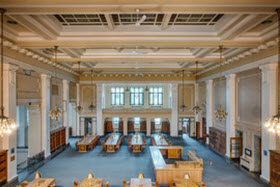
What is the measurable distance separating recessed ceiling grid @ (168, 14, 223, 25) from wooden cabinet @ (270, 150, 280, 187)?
586cm

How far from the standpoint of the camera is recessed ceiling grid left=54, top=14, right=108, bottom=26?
6414mm

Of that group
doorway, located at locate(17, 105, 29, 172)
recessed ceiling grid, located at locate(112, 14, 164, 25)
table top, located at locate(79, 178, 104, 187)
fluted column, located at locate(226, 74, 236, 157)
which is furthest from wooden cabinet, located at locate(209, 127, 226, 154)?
doorway, located at locate(17, 105, 29, 172)

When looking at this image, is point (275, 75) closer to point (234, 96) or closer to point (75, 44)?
point (234, 96)

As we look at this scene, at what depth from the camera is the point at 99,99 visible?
19422 millimetres

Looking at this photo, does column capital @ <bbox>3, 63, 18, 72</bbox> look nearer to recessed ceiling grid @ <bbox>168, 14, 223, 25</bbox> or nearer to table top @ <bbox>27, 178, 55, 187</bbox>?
table top @ <bbox>27, 178, 55, 187</bbox>

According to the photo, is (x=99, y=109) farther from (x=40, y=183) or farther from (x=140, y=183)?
(x=140, y=183)

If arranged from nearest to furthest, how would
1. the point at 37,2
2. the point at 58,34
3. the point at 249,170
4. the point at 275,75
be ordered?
the point at 37,2, the point at 58,34, the point at 275,75, the point at 249,170

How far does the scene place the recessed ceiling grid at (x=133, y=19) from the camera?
20.9ft

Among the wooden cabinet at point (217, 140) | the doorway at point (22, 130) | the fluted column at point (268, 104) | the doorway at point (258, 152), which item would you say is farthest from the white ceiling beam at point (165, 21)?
the doorway at point (22, 130)

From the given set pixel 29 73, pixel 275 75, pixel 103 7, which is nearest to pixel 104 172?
pixel 29 73

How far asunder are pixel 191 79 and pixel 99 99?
9470mm

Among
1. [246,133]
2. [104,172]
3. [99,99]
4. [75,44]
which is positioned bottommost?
[104,172]

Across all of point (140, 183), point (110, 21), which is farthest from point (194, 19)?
point (140, 183)

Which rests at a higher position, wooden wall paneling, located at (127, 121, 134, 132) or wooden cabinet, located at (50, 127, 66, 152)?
wooden cabinet, located at (50, 127, 66, 152)
